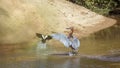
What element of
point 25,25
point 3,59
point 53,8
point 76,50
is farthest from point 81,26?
point 3,59

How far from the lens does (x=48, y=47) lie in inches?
859

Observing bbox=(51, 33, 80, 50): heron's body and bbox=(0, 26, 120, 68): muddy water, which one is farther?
bbox=(51, 33, 80, 50): heron's body

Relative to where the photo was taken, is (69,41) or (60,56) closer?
(60,56)

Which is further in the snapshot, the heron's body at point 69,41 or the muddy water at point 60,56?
the heron's body at point 69,41

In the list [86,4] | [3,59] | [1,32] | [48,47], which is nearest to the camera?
[3,59]

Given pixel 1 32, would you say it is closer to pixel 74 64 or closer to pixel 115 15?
pixel 74 64

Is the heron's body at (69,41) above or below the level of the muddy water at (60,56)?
above

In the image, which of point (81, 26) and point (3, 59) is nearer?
point (3, 59)

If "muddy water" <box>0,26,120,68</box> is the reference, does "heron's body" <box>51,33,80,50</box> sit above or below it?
above

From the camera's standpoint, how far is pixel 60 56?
18922 millimetres

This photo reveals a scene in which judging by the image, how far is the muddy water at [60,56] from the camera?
16.9 meters

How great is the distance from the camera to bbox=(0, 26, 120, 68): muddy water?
1695 centimetres

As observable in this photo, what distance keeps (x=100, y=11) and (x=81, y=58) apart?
21967 millimetres

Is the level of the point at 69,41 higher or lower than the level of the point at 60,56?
higher
